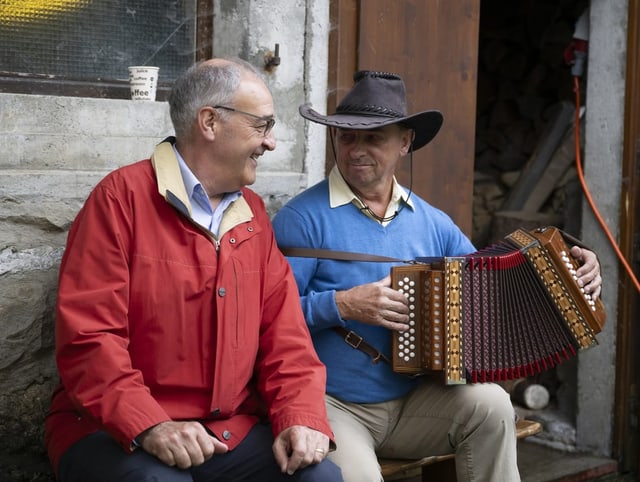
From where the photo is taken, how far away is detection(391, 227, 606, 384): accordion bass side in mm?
3115

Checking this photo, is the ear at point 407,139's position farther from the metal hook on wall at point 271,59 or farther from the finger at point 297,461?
the finger at point 297,461

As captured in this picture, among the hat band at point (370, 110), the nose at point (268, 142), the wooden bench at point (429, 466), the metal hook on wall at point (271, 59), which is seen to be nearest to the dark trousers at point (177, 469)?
the wooden bench at point (429, 466)

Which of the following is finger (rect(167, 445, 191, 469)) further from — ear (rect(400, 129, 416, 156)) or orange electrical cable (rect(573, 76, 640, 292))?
orange electrical cable (rect(573, 76, 640, 292))

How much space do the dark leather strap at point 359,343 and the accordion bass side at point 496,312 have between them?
0.10 metres

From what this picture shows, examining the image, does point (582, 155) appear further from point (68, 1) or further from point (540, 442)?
point (68, 1)

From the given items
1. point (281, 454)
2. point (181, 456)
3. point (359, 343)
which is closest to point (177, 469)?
point (181, 456)

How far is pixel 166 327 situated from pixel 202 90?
727 mm

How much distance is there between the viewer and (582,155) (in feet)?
17.7

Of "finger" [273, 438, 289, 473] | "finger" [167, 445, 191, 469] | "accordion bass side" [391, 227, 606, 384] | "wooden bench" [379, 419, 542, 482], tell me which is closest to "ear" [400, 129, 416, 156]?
"accordion bass side" [391, 227, 606, 384]

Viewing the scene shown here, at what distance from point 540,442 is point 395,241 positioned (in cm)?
231

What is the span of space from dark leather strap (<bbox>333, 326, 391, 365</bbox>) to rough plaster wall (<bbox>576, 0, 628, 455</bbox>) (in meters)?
2.04

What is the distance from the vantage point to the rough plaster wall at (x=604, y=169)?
15.7 ft

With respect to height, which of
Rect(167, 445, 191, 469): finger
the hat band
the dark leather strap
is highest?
the hat band

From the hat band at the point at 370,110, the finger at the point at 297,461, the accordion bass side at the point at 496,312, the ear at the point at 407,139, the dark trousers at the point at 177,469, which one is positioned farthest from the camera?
the ear at the point at 407,139
